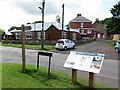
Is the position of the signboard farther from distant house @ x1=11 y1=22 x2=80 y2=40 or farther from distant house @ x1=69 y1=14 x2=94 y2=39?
distant house @ x1=69 y1=14 x2=94 y2=39

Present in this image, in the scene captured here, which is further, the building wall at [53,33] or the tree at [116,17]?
the tree at [116,17]

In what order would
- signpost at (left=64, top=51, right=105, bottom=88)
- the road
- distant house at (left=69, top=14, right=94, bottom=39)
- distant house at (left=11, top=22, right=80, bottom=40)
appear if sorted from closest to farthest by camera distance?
signpost at (left=64, top=51, right=105, bottom=88)
the road
distant house at (left=11, top=22, right=80, bottom=40)
distant house at (left=69, top=14, right=94, bottom=39)

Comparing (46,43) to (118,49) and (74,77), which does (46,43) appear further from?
(74,77)

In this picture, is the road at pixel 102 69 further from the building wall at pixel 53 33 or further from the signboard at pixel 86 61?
the building wall at pixel 53 33

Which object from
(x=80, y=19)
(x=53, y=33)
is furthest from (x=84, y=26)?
(x=53, y=33)

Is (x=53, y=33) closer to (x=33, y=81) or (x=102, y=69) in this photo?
(x=102, y=69)

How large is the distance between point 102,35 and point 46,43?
59.5 metres

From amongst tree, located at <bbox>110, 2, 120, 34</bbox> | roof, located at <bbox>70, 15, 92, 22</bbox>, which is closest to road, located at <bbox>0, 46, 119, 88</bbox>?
tree, located at <bbox>110, 2, 120, 34</bbox>

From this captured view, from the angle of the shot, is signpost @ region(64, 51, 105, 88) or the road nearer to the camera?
signpost @ region(64, 51, 105, 88)

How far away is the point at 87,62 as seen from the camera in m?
8.98

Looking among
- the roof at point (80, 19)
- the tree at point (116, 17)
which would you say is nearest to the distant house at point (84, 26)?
the roof at point (80, 19)

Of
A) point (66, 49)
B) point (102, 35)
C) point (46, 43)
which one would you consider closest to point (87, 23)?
point (102, 35)

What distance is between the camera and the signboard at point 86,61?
8624mm

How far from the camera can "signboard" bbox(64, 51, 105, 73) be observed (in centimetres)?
862
